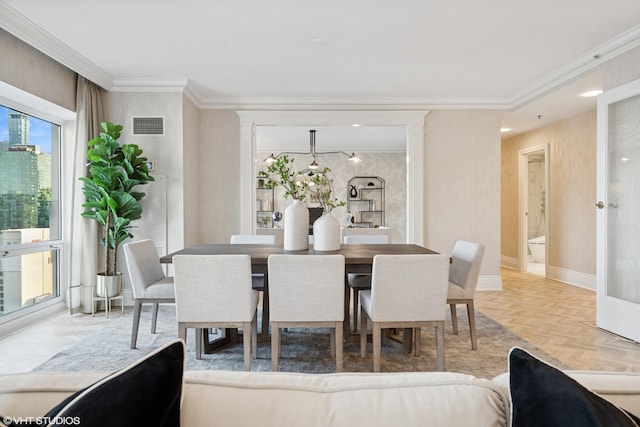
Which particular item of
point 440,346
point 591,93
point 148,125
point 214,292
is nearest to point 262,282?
point 214,292

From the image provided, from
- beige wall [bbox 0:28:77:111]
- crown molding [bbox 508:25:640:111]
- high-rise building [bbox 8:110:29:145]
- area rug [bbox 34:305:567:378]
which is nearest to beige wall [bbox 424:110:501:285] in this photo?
crown molding [bbox 508:25:640:111]

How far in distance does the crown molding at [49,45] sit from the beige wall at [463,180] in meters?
3.95

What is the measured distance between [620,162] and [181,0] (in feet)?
12.7

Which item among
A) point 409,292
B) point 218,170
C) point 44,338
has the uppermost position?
point 218,170

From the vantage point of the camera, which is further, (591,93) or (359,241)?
(591,93)

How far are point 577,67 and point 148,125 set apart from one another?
4617mm

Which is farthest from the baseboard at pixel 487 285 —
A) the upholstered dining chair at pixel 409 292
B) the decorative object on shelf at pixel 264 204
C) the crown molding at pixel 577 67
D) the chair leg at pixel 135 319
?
the decorative object on shelf at pixel 264 204

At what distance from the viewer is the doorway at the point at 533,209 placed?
6852mm

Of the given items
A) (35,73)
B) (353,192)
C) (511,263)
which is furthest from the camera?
(353,192)

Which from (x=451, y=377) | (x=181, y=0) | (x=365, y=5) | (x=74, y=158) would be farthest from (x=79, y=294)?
(x=451, y=377)

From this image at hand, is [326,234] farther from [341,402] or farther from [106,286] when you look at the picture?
[106,286]

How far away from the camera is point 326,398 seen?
2.49ft

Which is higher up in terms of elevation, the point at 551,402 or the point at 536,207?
the point at 536,207

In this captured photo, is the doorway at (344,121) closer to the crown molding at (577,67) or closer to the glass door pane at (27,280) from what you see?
the crown molding at (577,67)
